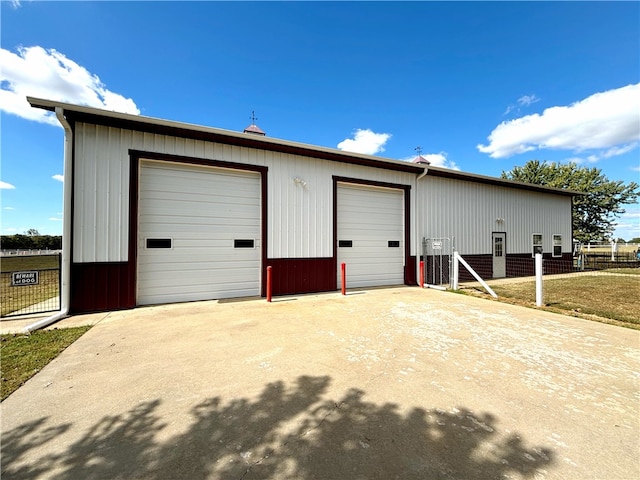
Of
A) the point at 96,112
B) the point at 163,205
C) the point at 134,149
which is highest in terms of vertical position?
the point at 96,112

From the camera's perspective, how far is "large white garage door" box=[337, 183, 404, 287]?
356 inches

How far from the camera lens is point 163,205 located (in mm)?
6805

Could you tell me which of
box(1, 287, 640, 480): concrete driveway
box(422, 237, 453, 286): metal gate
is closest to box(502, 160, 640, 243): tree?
box(422, 237, 453, 286): metal gate

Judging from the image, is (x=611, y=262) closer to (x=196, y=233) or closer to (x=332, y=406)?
(x=332, y=406)

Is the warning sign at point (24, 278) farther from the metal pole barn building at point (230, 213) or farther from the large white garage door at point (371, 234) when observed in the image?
the large white garage door at point (371, 234)

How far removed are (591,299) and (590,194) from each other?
2929 cm

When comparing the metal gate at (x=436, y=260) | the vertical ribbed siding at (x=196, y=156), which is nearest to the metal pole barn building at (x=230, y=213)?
the vertical ribbed siding at (x=196, y=156)

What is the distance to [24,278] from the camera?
5348mm

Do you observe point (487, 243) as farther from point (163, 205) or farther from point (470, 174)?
point (163, 205)

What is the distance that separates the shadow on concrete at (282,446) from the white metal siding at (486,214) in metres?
8.64

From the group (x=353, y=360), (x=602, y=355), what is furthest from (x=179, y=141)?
(x=602, y=355)

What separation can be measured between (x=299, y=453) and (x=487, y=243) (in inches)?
485

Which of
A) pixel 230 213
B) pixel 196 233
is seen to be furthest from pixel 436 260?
pixel 196 233

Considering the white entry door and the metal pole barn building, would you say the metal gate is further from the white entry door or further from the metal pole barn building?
the white entry door
